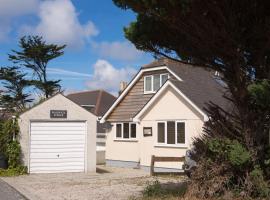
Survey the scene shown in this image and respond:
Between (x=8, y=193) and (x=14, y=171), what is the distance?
7.01 metres

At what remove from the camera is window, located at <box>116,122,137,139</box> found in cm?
2779

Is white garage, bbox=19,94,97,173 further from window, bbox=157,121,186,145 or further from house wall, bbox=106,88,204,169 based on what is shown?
window, bbox=157,121,186,145

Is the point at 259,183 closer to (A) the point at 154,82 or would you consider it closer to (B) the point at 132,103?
(A) the point at 154,82

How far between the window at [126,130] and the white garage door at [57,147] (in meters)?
4.58

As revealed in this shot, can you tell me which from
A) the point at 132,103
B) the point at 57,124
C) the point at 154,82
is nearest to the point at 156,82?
the point at 154,82

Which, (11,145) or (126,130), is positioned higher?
(126,130)

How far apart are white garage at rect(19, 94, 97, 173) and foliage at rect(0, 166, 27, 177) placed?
363 mm

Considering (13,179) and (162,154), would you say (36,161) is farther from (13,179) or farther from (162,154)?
(162,154)

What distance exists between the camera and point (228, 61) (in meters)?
11.8

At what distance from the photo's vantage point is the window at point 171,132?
77.4ft

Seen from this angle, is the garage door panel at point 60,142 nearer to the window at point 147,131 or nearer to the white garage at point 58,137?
the white garage at point 58,137

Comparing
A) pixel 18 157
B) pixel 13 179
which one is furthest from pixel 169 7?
pixel 18 157

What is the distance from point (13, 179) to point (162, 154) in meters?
7.65

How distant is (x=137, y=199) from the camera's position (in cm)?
1259
